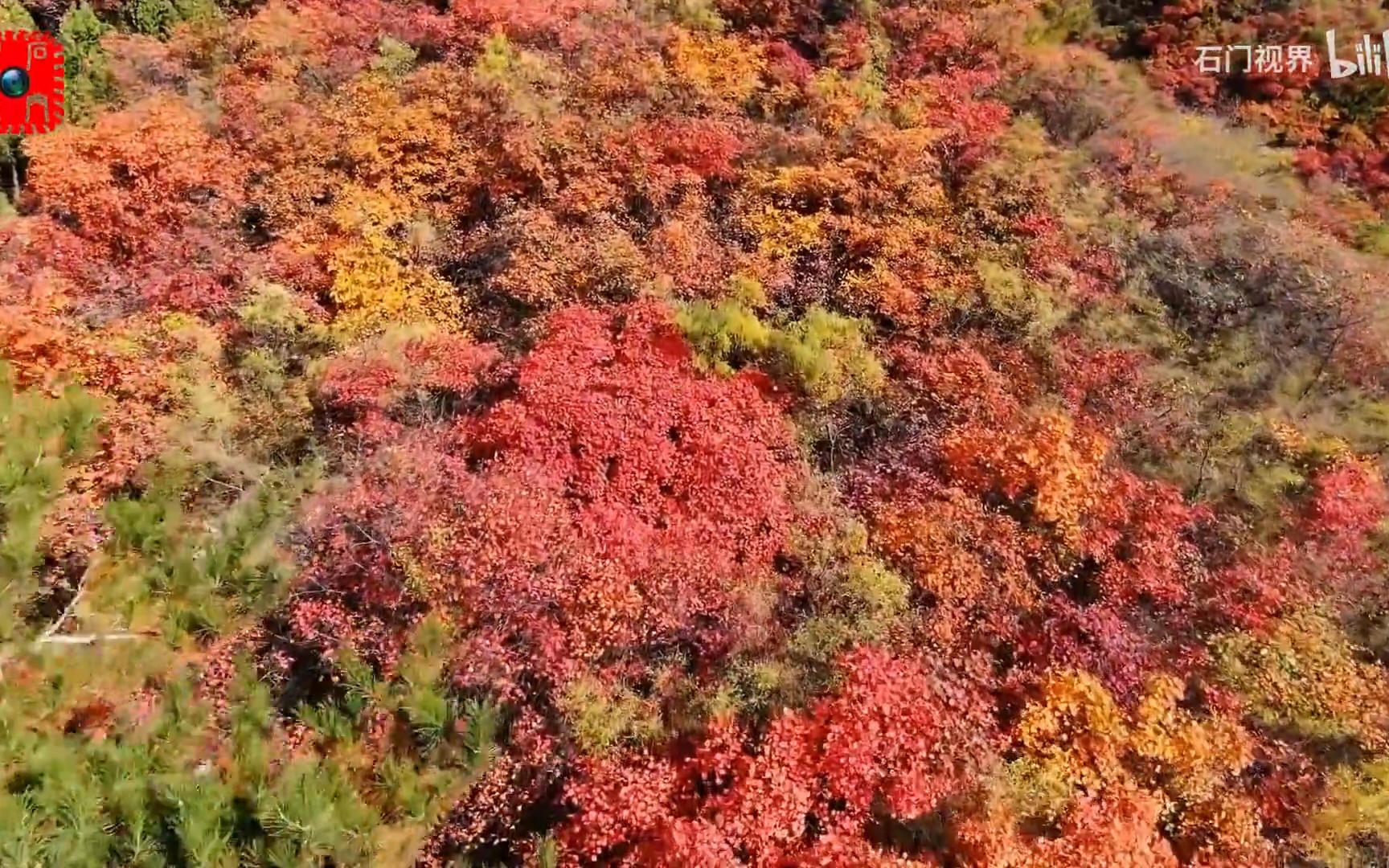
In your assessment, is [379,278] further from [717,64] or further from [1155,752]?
[1155,752]

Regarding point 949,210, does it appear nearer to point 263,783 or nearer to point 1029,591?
point 1029,591

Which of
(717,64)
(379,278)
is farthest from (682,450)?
(717,64)

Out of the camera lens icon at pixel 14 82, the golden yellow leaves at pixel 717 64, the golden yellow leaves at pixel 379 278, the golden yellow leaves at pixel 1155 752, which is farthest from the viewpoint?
the golden yellow leaves at pixel 717 64

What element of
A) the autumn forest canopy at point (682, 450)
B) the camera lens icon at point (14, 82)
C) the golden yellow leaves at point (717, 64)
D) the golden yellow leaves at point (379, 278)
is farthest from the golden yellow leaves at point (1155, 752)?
the camera lens icon at point (14, 82)

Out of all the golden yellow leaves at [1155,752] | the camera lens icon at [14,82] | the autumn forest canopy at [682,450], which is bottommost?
the golden yellow leaves at [1155,752]

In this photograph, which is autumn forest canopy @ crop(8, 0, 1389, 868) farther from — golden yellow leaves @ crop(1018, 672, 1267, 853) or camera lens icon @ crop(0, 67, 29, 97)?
camera lens icon @ crop(0, 67, 29, 97)

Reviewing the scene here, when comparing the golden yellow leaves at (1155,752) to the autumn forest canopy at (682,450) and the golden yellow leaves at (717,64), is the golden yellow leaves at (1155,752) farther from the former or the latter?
the golden yellow leaves at (717,64)

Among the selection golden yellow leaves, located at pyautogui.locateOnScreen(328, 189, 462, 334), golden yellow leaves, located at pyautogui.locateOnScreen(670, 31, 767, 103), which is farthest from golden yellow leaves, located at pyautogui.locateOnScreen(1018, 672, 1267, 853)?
golden yellow leaves, located at pyautogui.locateOnScreen(670, 31, 767, 103)
